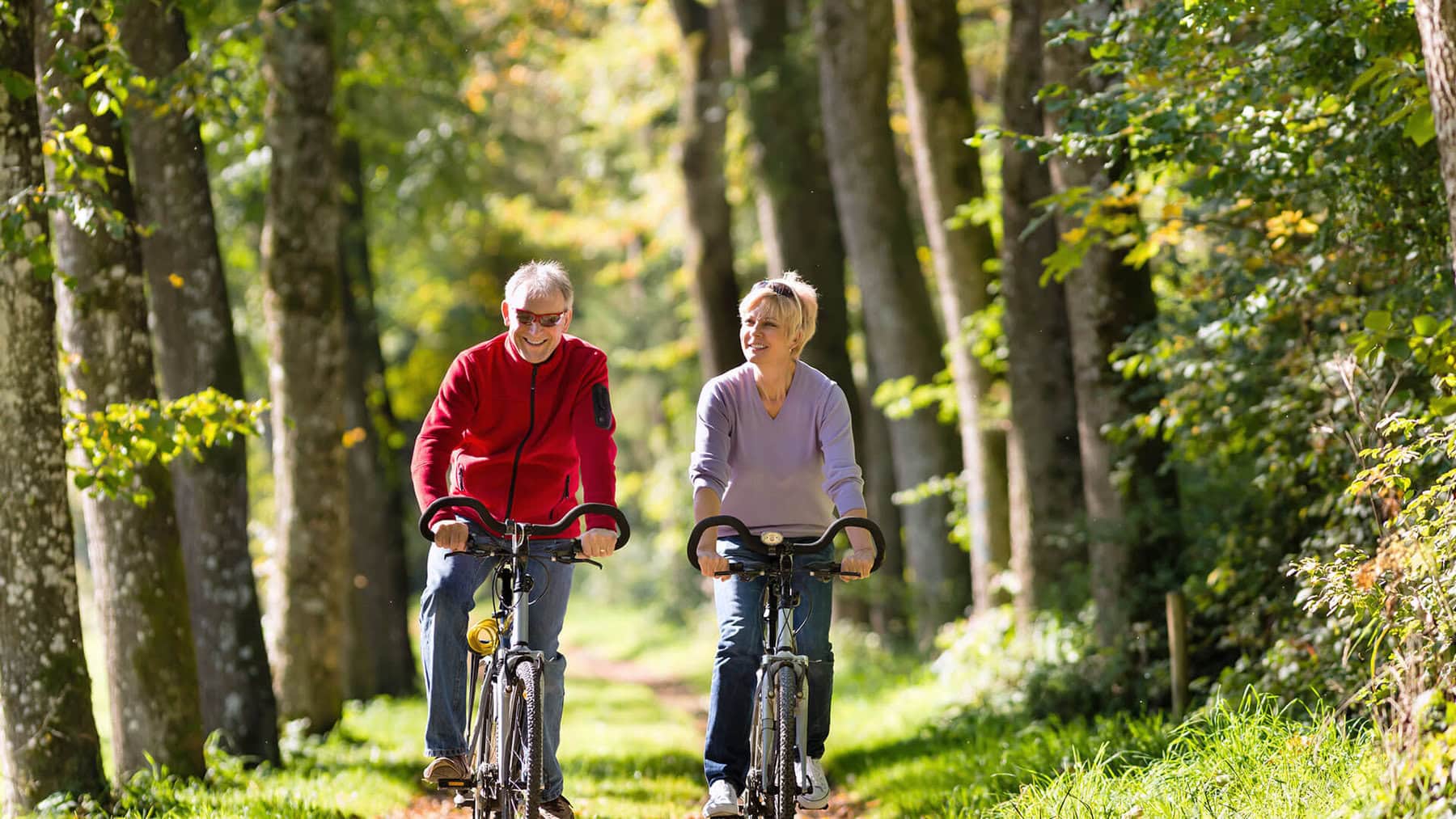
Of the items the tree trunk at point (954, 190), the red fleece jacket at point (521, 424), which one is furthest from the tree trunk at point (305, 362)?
the red fleece jacket at point (521, 424)

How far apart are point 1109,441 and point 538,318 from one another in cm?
513

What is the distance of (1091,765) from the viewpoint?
713cm

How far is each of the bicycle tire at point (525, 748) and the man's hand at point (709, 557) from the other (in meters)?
0.68

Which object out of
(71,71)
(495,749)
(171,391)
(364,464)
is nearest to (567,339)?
(495,749)

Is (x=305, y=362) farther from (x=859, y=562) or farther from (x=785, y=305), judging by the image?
(x=859, y=562)

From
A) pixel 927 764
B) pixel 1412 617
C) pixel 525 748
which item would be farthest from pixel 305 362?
pixel 1412 617

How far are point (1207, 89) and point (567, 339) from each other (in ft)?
11.3

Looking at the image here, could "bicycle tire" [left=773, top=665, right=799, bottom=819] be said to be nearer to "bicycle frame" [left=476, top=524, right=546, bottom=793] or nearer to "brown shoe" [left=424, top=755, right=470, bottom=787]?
"bicycle frame" [left=476, top=524, right=546, bottom=793]

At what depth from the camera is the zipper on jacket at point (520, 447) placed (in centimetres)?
568

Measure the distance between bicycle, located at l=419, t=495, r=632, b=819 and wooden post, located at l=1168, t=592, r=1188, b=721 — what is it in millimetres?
3906

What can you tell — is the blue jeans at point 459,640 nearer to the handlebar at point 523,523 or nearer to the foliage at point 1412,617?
the handlebar at point 523,523

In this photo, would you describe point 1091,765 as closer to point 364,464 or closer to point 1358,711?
point 1358,711

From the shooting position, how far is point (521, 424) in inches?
225

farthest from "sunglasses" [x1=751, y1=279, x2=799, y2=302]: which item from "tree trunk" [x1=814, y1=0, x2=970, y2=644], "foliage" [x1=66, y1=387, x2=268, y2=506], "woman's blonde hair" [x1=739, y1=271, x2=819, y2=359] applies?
"tree trunk" [x1=814, y1=0, x2=970, y2=644]
